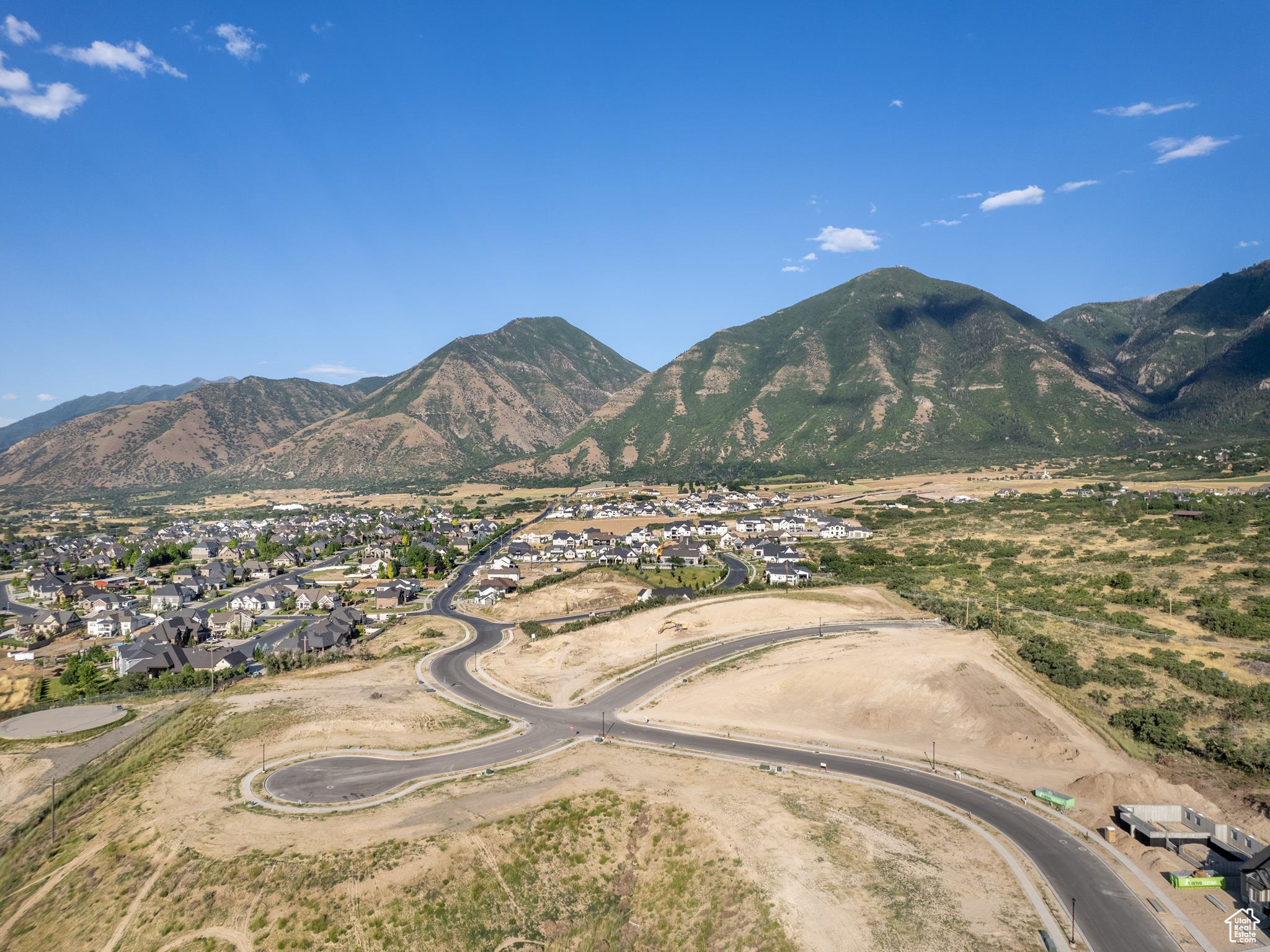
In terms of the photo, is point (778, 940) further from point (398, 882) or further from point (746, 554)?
point (746, 554)

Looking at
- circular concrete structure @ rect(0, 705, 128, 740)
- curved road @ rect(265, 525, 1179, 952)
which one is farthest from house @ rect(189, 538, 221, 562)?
curved road @ rect(265, 525, 1179, 952)

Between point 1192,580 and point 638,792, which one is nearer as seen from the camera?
point 638,792

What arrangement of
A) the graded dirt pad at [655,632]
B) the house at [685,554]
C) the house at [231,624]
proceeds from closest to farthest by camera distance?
the graded dirt pad at [655,632]
the house at [231,624]
the house at [685,554]

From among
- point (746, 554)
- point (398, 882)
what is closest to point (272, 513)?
point (746, 554)

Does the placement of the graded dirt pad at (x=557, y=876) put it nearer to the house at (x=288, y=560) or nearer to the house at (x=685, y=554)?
the house at (x=685, y=554)

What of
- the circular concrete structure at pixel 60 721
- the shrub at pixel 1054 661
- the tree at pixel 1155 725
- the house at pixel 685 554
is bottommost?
the tree at pixel 1155 725

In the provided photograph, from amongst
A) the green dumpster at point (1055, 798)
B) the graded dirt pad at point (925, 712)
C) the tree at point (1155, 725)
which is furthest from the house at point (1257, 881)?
the tree at point (1155, 725)
